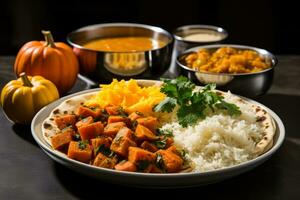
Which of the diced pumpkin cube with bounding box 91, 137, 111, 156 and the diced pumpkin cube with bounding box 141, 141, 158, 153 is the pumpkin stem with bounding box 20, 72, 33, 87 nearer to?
the diced pumpkin cube with bounding box 91, 137, 111, 156

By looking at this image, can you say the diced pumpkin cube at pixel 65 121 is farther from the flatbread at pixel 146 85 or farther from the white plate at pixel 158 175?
the white plate at pixel 158 175

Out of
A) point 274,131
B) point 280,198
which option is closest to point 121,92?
point 274,131

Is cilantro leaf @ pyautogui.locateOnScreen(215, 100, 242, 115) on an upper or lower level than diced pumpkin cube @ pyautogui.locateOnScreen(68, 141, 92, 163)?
upper

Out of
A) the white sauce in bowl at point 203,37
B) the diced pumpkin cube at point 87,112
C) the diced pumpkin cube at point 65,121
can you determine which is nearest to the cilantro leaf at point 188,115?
the diced pumpkin cube at point 87,112

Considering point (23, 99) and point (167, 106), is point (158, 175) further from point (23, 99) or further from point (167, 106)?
point (23, 99)

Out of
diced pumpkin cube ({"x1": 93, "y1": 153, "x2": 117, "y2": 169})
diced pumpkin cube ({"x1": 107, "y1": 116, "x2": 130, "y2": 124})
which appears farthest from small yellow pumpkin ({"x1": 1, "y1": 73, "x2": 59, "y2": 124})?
diced pumpkin cube ({"x1": 93, "y1": 153, "x2": 117, "y2": 169})

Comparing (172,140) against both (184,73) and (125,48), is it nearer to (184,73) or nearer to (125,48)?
(184,73)

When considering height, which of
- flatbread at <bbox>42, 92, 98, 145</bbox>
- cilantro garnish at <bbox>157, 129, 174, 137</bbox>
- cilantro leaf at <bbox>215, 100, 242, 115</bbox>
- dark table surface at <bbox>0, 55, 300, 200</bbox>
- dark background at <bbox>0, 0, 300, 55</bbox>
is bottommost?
dark background at <bbox>0, 0, 300, 55</bbox>
